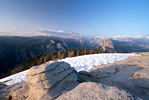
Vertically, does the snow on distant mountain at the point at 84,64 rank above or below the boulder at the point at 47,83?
below

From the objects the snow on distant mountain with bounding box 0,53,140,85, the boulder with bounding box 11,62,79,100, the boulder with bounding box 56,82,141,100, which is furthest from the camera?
the snow on distant mountain with bounding box 0,53,140,85

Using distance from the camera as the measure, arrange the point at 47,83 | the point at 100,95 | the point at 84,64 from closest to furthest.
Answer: the point at 100,95 < the point at 47,83 < the point at 84,64

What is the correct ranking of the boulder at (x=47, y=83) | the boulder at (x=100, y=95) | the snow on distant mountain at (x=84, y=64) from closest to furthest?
the boulder at (x=100, y=95)
the boulder at (x=47, y=83)
the snow on distant mountain at (x=84, y=64)

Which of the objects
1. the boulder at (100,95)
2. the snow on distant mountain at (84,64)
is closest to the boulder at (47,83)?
the boulder at (100,95)

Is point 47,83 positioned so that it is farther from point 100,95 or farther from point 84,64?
point 84,64

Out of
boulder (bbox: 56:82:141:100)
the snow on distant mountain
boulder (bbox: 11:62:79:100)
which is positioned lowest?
the snow on distant mountain

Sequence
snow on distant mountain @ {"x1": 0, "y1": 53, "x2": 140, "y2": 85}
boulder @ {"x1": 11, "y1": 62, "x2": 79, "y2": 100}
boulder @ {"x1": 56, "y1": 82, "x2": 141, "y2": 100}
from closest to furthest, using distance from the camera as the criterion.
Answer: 1. boulder @ {"x1": 56, "y1": 82, "x2": 141, "y2": 100}
2. boulder @ {"x1": 11, "y1": 62, "x2": 79, "y2": 100}
3. snow on distant mountain @ {"x1": 0, "y1": 53, "x2": 140, "y2": 85}

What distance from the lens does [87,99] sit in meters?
4.36

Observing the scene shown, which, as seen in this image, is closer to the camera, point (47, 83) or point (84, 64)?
point (47, 83)

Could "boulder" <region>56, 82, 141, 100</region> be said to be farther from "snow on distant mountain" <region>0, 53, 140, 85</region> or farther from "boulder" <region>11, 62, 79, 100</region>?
"snow on distant mountain" <region>0, 53, 140, 85</region>

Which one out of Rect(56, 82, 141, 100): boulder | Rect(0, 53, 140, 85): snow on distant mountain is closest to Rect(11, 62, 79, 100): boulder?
Rect(56, 82, 141, 100): boulder

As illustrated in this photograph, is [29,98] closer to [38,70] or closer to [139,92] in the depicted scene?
[38,70]

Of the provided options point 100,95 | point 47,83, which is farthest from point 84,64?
point 100,95

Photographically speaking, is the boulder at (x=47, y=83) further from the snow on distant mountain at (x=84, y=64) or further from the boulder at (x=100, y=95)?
the snow on distant mountain at (x=84, y=64)
